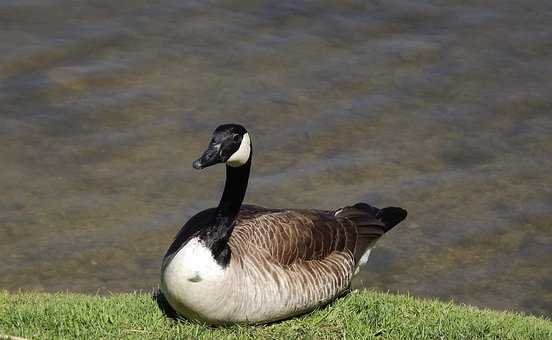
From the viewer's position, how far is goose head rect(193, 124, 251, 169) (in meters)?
7.06

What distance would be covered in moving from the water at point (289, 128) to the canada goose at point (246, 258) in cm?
239

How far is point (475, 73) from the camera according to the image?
1517 cm

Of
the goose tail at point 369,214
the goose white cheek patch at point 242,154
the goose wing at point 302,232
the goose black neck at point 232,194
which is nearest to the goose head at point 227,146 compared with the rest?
the goose white cheek patch at point 242,154

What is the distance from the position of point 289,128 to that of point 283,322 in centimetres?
582

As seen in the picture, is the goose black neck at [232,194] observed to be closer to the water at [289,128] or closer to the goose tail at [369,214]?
the goose tail at [369,214]

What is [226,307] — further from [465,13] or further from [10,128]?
[465,13]

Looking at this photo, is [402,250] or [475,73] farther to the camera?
[475,73]

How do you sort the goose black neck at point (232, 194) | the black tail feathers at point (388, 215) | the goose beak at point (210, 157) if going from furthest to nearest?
the black tail feathers at point (388, 215)
the goose black neck at point (232, 194)
the goose beak at point (210, 157)

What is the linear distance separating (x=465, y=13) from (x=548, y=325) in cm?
1005

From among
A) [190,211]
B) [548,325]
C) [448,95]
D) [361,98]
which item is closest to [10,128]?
[190,211]

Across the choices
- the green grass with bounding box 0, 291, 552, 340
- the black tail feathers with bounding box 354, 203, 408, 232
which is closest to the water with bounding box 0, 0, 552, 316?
the black tail feathers with bounding box 354, 203, 408, 232

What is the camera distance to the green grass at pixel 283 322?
6.95 m

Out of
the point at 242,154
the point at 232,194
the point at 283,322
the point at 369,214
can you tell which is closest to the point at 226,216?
the point at 232,194

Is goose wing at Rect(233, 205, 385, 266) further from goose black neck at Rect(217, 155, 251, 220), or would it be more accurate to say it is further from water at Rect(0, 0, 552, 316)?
water at Rect(0, 0, 552, 316)
